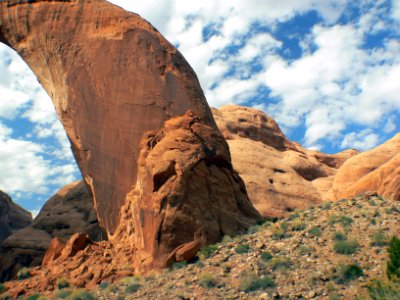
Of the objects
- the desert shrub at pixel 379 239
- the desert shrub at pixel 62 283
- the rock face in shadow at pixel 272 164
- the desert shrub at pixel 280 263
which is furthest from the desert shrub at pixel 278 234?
the rock face in shadow at pixel 272 164

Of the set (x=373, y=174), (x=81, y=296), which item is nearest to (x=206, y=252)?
(x=81, y=296)

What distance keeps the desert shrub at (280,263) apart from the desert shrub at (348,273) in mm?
1405

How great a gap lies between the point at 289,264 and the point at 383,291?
12.6ft

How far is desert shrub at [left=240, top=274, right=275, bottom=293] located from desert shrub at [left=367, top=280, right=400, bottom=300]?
2.65 m

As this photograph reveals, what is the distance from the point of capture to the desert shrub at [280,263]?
14555 mm

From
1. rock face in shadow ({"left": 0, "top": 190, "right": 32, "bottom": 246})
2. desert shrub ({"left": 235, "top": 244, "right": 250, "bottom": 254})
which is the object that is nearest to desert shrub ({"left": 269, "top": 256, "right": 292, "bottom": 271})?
desert shrub ({"left": 235, "top": 244, "right": 250, "bottom": 254})

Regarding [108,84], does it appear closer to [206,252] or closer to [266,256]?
[206,252]

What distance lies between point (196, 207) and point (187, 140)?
2488 mm

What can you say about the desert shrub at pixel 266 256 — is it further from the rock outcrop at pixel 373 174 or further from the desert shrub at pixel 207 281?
the rock outcrop at pixel 373 174

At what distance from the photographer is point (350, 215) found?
18.0 metres

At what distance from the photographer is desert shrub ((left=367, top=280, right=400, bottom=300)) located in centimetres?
1074

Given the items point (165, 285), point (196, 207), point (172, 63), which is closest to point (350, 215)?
point (196, 207)

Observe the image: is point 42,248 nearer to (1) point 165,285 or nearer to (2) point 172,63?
(2) point 172,63

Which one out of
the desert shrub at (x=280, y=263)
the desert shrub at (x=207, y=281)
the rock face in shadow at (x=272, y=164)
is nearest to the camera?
the desert shrub at (x=207, y=281)
